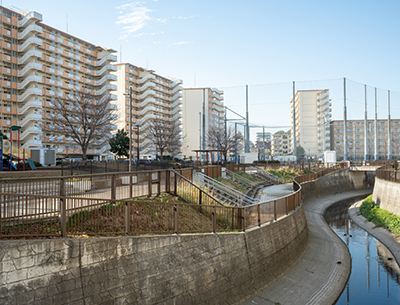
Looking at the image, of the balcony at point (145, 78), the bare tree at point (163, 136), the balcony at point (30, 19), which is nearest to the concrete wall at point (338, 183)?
the bare tree at point (163, 136)

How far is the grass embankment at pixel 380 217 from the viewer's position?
25.8 m

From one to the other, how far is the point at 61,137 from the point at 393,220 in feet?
196

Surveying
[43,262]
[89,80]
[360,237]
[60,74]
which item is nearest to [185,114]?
[89,80]

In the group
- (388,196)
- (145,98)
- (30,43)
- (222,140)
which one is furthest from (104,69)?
(388,196)

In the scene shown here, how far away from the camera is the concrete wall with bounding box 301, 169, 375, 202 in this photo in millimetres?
43875

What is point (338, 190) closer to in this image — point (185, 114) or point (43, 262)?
point (43, 262)

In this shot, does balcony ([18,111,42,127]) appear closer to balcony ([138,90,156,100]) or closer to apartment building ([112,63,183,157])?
apartment building ([112,63,183,157])

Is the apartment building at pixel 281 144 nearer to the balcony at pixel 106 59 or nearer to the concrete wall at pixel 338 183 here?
the concrete wall at pixel 338 183

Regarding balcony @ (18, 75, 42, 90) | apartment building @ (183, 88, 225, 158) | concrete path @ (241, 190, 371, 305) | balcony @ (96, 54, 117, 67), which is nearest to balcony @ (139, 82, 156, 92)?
balcony @ (96, 54, 117, 67)

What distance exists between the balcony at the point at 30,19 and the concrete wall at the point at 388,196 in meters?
61.8

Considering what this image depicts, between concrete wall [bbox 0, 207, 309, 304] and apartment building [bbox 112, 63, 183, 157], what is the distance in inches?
2831

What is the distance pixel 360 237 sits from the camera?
87.4ft

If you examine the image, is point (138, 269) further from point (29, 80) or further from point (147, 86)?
point (147, 86)

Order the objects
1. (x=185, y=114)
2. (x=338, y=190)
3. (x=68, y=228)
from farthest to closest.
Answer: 1. (x=185, y=114)
2. (x=338, y=190)
3. (x=68, y=228)
